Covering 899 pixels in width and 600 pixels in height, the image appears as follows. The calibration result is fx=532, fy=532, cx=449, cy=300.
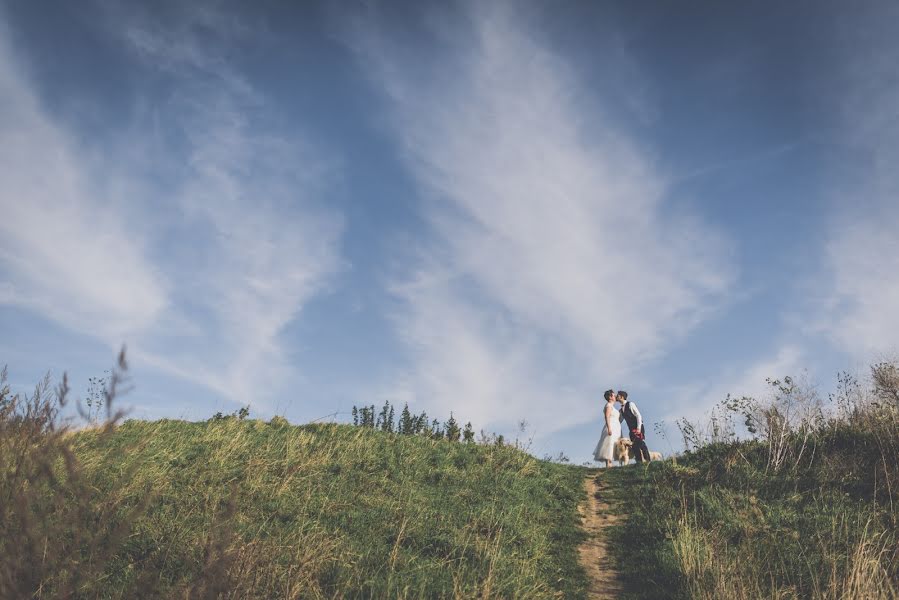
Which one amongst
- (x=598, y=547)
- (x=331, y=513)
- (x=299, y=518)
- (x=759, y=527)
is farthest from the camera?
(x=598, y=547)

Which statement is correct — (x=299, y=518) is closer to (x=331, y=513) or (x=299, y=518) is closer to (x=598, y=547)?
(x=331, y=513)

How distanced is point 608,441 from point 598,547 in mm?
7631

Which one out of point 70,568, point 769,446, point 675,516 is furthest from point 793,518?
point 70,568

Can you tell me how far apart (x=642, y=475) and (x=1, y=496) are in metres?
14.0

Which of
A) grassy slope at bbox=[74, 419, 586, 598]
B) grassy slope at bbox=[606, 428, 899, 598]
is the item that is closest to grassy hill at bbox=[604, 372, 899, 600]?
grassy slope at bbox=[606, 428, 899, 598]

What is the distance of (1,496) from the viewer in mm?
3646

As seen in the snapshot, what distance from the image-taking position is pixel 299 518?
8.85 meters

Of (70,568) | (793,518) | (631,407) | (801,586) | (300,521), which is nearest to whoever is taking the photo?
(70,568)

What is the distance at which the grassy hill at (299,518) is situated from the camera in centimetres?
592

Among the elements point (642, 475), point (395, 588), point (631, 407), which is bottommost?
point (395, 588)

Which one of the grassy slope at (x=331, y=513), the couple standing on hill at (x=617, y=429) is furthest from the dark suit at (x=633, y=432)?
the grassy slope at (x=331, y=513)

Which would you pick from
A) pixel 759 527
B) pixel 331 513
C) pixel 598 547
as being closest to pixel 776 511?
pixel 759 527

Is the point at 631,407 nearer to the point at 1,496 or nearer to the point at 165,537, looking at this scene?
the point at 165,537

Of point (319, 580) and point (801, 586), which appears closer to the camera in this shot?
point (319, 580)
